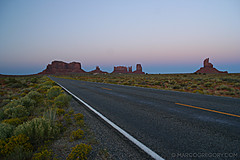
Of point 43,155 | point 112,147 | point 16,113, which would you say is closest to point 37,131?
point 43,155

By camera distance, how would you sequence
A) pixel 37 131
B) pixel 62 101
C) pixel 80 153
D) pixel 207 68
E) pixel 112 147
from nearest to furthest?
1. pixel 80 153
2. pixel 112 147
3. pixel 37 131
4. pixel 62 101
5. pixel 207 68

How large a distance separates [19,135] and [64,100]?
4.19m

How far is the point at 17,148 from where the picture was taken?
8.34 ft

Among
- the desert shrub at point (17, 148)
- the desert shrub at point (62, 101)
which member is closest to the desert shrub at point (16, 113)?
the desert shrub at point (62, 101)

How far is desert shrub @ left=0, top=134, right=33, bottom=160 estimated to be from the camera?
2404 millimetres

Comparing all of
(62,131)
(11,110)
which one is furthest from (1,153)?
(11,110)

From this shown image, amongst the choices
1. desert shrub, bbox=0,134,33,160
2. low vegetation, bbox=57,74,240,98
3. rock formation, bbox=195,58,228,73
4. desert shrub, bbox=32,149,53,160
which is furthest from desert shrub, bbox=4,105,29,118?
rock formation, bbox=195,58,228,73

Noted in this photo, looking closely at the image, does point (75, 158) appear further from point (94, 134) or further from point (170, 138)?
point (170, 138)

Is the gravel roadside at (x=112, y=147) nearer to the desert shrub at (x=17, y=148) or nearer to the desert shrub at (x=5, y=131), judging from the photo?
the desert shrub at (x=17, y=148)

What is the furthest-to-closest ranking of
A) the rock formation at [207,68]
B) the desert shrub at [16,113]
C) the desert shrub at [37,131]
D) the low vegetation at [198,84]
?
the rock formation at [207,68] → the low vegetation at [198,84] → the desert shrub at [16,113] → the desert shrub at [37,131]

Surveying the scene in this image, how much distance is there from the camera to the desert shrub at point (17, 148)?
2.40 metres

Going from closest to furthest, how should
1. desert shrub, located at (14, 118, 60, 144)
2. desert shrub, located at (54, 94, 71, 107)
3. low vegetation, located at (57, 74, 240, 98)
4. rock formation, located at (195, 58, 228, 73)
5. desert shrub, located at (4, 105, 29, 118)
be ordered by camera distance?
desert shrub, located at (14, 118, 60, 144) < desert shrub, located at (4, 105, 29, 118) < desert shrub, located at (54, 94, 71, 107) < low vegetation, located at (57, 74, 240, 98) < rock formation, located at (195, 58, 228, 73)

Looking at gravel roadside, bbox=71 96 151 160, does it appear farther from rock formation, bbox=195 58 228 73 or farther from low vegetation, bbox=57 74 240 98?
rock formation, bbox=195 58 228 73

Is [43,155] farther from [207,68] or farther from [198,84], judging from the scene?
[207,68]
